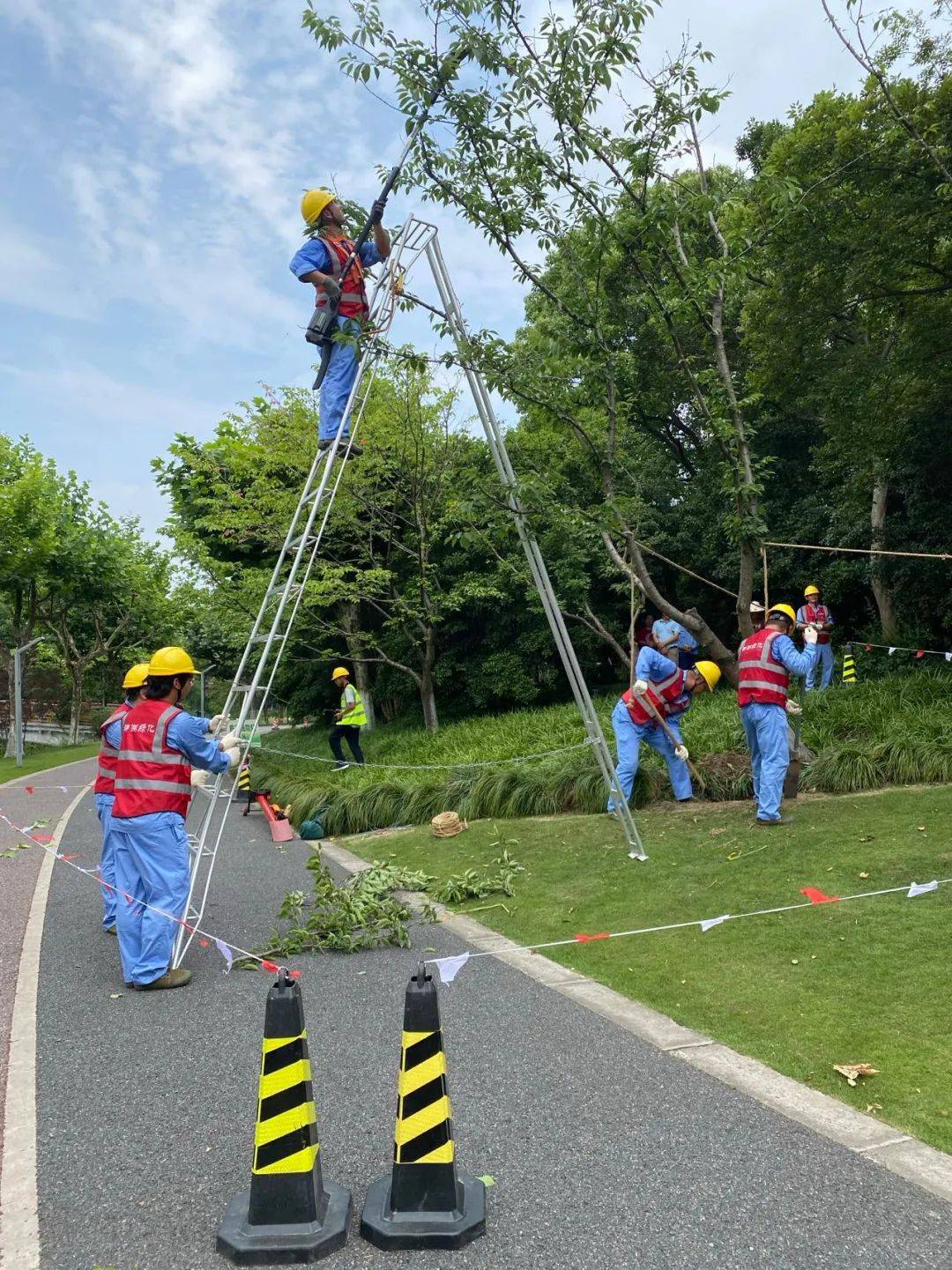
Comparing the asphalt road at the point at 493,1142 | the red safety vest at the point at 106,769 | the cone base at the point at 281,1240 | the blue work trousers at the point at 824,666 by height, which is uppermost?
the red safety vest at the point at 106,769

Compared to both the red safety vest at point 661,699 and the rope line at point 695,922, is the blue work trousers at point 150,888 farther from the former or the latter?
the red safety vest at point 661,699

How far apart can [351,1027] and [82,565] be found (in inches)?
1244

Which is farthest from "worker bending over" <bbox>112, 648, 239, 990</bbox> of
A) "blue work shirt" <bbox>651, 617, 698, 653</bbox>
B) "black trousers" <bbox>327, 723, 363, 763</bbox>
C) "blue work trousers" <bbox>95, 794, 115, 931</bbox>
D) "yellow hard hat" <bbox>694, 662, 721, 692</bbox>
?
"black trousers" <bbox>327, 723, 363, 763</bbox>

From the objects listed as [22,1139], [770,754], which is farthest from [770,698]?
[22,1139]

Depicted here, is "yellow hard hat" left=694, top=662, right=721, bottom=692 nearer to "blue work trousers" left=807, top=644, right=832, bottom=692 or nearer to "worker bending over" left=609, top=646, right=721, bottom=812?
"worker bending over" left=609, top=646, right=721, bottom=812

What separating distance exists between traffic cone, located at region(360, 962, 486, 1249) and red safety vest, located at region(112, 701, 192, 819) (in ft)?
10.7

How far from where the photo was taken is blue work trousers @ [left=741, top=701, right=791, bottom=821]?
7.81 metres

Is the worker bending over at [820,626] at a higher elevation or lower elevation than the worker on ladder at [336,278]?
lower

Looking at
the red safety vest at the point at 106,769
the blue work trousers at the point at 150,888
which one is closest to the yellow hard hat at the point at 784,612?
the blue work trousers at the point at 150,888

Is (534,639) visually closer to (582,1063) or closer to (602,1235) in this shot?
(582,1063)

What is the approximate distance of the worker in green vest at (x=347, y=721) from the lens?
44.6ft

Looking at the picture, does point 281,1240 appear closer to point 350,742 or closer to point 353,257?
point 353,257

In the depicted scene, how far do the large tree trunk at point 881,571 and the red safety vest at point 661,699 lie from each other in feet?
32.0

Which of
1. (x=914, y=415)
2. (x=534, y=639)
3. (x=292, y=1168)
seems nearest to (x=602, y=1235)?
(x=292, y=1168)
